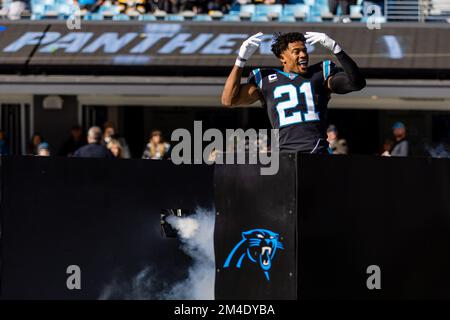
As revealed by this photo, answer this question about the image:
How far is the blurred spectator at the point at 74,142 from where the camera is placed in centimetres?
1565

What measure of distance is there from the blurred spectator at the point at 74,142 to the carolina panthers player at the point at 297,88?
9.52 meters

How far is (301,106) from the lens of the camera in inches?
243

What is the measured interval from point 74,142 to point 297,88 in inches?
395

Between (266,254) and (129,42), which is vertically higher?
(129,42)

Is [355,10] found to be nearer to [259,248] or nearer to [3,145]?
[3,145]

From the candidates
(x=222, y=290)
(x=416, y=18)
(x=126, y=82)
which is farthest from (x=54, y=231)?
(x=416, y=18)

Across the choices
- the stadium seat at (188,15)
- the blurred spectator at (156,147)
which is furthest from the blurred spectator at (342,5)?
the blurred spectator at (156,147)

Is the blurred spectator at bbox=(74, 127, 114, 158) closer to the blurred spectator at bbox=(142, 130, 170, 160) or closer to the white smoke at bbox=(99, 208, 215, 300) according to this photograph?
the blurred spectator at bbox=(142, 130, 170, 160)

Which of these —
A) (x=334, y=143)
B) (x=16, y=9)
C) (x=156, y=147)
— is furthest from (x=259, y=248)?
(x=16, y=9)

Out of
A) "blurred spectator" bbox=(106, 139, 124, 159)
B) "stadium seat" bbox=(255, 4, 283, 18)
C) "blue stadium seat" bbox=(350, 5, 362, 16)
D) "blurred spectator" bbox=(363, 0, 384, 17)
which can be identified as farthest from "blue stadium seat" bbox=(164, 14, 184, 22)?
"blurred spectator" bbox=(106, 139, 124, 159)

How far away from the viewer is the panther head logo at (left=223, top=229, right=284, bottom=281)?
5371 mm

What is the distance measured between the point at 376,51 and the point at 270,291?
33.5 feet

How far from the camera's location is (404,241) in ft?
18.0

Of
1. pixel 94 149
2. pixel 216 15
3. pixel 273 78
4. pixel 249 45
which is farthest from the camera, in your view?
pixel 216 15
